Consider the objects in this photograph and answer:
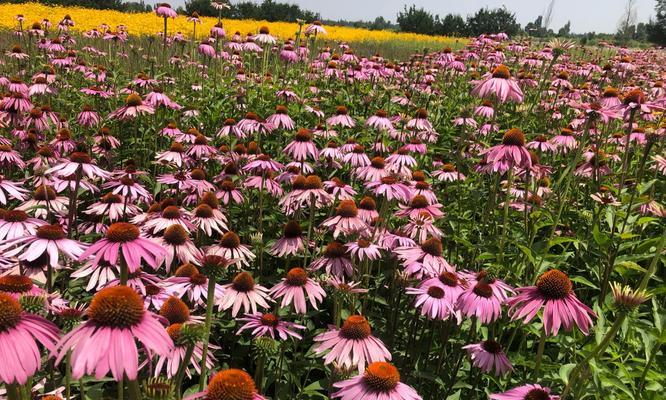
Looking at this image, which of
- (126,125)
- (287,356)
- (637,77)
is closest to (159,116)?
(126,125)

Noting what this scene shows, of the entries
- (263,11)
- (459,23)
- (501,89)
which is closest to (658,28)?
(459,23)

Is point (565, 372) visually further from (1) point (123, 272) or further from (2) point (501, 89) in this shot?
(2) point (501, 89)

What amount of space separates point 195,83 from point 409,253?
5.30 m

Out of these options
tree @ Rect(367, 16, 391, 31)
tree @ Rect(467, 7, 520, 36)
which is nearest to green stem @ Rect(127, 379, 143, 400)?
tree @ Rect(467, 7, 520, 36)

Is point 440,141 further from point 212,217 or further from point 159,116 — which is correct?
point 212,217

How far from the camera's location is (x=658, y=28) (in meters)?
42.7

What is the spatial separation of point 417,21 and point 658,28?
23.8 meters

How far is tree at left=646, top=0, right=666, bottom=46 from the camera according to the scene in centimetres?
4132

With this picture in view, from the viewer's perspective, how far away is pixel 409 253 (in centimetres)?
253

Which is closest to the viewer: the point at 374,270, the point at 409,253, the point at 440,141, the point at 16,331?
the point at 16,331

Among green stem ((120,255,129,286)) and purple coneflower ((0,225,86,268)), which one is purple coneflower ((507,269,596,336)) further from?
purple coneflower ((0,225,86,268))

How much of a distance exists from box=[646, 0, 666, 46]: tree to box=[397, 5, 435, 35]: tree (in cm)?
2104

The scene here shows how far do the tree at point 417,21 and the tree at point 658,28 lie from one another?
69.0 feet

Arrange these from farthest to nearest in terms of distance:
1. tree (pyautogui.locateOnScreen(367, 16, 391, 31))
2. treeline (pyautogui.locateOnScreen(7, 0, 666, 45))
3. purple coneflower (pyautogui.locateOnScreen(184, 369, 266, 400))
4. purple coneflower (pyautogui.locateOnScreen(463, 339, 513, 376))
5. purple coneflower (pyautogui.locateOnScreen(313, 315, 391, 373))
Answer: tree (pyautogui.locateOnScreen(367, 16, 391, 31)) → treeline (pyautogui.locateOnScreen(7, 0, 666, 45)) → purple coneflower (pyautogui.locateOnScreen(463, 339, 513, 376)) → purple coneflower (pyautogui.locateOnScreen(313, 315, 391, 373)) → purple coneflower (pyautogui.locateOnScreen(184, 369, 266, 400))
